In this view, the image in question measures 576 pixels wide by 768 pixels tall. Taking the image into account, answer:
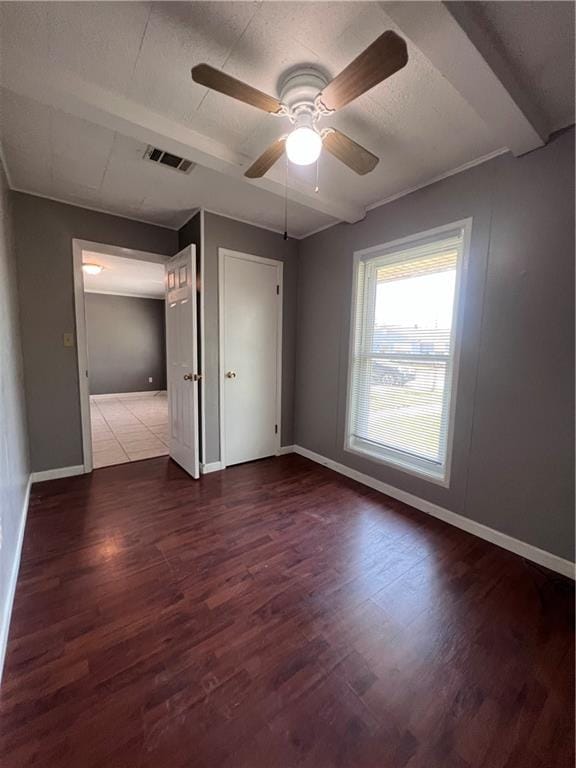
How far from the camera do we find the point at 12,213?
254 cm

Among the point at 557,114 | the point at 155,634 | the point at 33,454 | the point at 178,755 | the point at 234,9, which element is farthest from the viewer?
the point at 33,454

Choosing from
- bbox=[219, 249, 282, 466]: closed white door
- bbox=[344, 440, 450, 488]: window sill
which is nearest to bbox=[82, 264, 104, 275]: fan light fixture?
bbox=[219, 249, 282, 466]: closed white door

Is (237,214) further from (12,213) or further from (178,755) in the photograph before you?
(178,755)

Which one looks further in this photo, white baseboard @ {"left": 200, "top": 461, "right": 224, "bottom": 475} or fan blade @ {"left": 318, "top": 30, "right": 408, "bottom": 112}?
white baseboard @ {"left": 200, "top": 461, "right": 224, "bottom": 475}

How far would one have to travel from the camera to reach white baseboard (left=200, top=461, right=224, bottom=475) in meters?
3.10

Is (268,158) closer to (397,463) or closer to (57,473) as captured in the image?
(397,463)

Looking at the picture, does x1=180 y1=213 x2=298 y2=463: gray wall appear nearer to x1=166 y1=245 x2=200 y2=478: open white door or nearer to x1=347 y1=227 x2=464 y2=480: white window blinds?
x1=166 y1=245 x2=200 y2=478: open white door

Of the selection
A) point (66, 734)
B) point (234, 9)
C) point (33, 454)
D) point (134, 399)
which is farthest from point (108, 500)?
point (134, 399)

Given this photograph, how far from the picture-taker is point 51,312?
2816 millimetres

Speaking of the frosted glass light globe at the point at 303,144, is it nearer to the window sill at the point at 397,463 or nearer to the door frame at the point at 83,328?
the window sill at the point at 397,463

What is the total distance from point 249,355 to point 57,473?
2.13 metres

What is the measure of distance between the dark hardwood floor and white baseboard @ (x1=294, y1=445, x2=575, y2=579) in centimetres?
9

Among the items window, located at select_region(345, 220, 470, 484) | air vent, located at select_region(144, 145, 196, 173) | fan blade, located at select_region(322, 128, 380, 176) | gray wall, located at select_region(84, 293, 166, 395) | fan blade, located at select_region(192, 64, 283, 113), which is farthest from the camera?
gray wall, located at select_region(84, 293, 166, 395)

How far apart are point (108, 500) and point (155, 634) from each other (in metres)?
1.47
